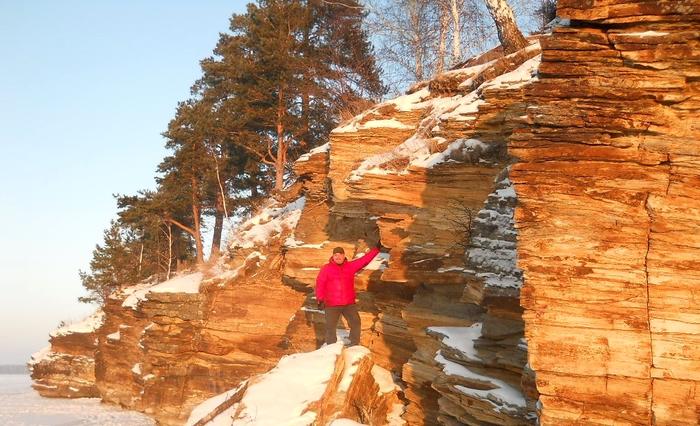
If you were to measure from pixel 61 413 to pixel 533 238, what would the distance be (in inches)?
909

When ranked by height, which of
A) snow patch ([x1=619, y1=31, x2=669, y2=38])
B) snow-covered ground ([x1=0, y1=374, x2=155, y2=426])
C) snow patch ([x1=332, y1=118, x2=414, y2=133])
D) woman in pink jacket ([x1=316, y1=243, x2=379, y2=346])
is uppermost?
snow patch ([x1=332, y1=118, x2=414, y2=133])

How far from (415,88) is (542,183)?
11.4 m

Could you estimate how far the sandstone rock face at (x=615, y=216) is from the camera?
550 cm

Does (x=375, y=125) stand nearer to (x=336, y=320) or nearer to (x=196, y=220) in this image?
(x=336, y=320)

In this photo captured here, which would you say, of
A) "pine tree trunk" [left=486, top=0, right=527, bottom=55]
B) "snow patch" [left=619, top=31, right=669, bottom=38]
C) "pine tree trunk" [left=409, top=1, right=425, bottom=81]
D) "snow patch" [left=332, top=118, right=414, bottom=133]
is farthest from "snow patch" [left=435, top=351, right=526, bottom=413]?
"pine tree trunk" [left=409, top=1, right=425, bottom=81]

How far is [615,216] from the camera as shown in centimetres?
571

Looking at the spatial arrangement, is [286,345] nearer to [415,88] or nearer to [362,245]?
[362,245]

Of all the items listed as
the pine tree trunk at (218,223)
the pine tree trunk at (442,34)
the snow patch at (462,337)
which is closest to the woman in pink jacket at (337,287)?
the snow patch at (462,337)

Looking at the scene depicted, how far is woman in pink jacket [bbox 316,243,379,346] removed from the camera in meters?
11.0

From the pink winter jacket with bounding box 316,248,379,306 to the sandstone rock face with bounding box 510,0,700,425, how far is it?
211 inches

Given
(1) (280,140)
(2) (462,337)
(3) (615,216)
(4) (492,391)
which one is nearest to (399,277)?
(2) (462,337)

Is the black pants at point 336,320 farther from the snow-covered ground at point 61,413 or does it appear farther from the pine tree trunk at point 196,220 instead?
the pine tree trunk at point 196,220

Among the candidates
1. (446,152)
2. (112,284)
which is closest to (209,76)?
(112,284)

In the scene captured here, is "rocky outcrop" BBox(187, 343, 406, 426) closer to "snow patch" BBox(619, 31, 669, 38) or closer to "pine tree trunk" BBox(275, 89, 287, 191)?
"snow patch" BBox(619, 31, 669, 38)
